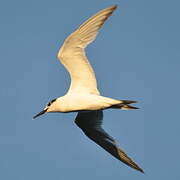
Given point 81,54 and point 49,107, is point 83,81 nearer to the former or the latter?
point 81,54

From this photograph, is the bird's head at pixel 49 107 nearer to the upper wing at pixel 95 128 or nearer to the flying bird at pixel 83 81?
the flying bird at pixel 83 81

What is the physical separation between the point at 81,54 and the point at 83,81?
2.62 ft

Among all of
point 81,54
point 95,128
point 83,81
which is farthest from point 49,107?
point 81,54

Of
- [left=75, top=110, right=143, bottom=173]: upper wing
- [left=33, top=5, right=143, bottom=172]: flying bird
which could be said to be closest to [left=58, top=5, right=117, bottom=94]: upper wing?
[left=33, top=5, right=143, bottom=172]: flying bird

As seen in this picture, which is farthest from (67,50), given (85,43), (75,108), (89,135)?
(89,135)

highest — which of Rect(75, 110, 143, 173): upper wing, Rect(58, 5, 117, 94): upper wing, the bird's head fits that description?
Rect(58, 5, 117, 94): upper wing

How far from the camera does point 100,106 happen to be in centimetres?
1323

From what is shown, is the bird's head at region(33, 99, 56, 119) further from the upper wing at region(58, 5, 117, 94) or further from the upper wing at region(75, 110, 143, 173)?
the upper wing at region(75, 110, 143, 173)

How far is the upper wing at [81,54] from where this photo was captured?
42.3ft

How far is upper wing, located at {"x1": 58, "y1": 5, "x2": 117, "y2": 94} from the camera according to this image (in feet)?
42.3

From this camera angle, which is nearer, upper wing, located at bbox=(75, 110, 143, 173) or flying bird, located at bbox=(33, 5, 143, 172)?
flying bird, located at bbox=(33, 5, 143, 172)

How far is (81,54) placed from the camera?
44.2 ft

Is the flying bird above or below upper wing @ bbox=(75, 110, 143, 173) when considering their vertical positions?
above

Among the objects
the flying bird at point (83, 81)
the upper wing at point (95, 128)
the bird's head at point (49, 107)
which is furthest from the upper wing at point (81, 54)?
the upper wing at point (95, 128)
